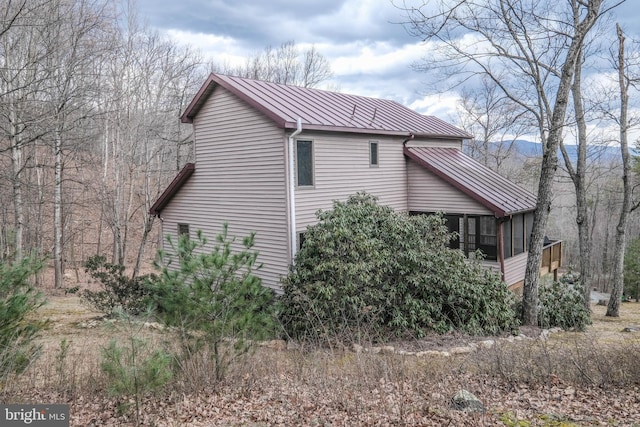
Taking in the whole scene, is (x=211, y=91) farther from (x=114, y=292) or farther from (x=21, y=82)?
(x=21, y=82)

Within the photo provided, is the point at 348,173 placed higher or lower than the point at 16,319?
higher

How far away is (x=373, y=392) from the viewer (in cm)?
545

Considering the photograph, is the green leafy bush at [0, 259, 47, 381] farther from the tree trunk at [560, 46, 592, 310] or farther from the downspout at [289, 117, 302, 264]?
the tree trunk at [560, 46, 592, 310]

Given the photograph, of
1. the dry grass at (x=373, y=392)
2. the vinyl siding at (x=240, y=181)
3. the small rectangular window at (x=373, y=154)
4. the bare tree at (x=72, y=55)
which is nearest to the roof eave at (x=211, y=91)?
the vinyl siding at (x=240, y=181)

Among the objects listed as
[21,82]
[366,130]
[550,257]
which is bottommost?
[550,257]

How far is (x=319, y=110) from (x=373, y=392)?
8.73 metres

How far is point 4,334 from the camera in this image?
17.9 feet

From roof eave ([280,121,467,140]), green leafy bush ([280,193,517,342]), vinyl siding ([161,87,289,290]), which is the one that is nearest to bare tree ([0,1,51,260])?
vinyl siding ([161,87,289,290])

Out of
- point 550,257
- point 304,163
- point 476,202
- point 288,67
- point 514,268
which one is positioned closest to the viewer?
point 304,163

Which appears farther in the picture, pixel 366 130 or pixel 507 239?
pixel 507 239

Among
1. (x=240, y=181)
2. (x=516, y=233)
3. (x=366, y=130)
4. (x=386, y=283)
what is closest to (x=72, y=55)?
(x=240, y=181)

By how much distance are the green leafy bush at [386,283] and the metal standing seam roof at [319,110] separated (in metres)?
2.61

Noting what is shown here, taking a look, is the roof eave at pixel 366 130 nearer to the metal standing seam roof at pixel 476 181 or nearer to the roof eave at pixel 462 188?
the metal standing seam roof at pixel 476 181

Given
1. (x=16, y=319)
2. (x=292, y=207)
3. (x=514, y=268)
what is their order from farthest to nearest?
(x=514, y=268) → (x=292, y=207) → (x=16, y=319)
